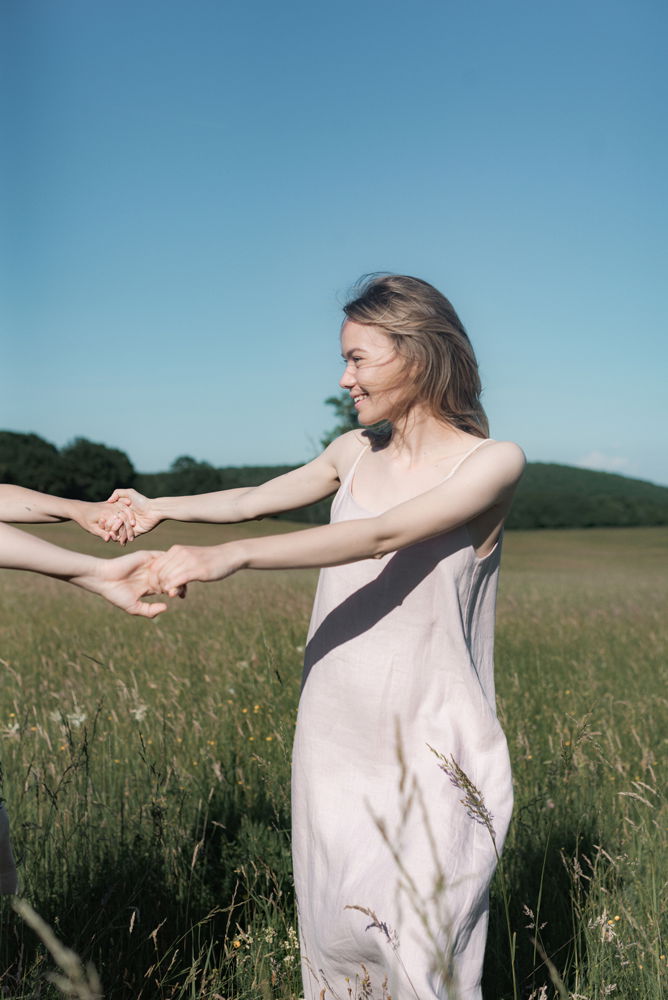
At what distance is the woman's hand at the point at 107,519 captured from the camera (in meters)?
2.91

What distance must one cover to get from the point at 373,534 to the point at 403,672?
0.43 m

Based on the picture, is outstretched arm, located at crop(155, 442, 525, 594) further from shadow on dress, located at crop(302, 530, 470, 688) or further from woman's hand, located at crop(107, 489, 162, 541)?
woman's hand, located at crop(107, 489, 162, 541)

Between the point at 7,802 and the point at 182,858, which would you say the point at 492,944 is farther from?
the point at 7,802

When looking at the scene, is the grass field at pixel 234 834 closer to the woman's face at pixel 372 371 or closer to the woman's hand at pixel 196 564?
the woman's hand at pixel 196 564

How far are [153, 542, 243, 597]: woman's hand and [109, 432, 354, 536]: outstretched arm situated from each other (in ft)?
2.80

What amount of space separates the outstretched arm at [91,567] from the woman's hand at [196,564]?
0.21 metres

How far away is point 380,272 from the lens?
2.52 metres

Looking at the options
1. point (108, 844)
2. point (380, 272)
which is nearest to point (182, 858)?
point (108, 844)

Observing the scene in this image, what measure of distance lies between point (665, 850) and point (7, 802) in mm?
2511

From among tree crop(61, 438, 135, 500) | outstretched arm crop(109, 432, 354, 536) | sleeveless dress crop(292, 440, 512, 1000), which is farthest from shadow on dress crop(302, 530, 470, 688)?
tree crop(61, 438, 135, 500)

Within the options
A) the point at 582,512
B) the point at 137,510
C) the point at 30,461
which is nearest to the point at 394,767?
the point at 137,510

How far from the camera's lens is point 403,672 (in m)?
2.27

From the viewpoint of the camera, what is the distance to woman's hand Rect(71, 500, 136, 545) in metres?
2.91

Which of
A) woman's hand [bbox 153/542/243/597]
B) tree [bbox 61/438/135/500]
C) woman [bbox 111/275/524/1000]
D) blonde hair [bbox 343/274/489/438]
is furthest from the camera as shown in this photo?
tree [bbox 61/438/135/500]
